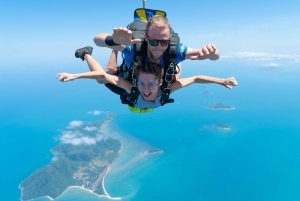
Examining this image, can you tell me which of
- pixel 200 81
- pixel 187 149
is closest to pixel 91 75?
pixel 200 81

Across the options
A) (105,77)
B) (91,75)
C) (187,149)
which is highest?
(91,75)

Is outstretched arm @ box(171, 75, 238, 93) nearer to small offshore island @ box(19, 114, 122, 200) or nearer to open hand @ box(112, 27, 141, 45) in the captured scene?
open hand @ box(112, 27, 141, 45)

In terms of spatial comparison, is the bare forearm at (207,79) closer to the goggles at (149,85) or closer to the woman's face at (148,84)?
the woman's face at (148,84)

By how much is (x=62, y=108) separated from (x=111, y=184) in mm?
69220

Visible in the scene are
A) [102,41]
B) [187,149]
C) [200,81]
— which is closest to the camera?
[102,41]

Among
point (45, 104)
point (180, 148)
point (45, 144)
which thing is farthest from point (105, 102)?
point (180, 148)

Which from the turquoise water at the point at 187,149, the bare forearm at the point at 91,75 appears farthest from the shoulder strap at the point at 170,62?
the turquoise water at the point at 187,149

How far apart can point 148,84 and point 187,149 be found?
56886 millimetres

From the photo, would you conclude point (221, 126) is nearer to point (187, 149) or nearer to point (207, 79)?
point (187, 149)

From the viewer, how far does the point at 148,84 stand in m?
3.38

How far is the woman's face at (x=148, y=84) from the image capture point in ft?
10.8


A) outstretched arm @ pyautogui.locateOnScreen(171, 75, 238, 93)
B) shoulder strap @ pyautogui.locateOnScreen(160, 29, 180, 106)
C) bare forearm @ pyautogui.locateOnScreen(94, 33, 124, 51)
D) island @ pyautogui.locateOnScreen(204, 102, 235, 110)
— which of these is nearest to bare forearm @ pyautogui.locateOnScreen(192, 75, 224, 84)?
outstretched arm @ pyautogui.locateOnScreen(171, 75, 238, 93)

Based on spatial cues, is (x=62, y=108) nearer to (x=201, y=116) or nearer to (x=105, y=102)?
(x=105, y=102)

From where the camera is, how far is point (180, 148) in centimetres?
5778
